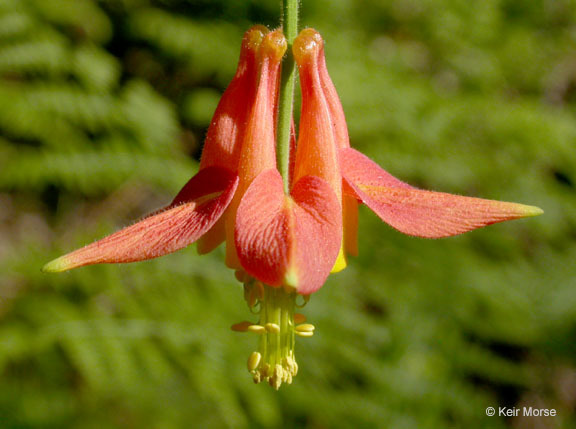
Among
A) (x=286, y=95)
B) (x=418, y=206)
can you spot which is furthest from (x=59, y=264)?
(x=418, y=206)

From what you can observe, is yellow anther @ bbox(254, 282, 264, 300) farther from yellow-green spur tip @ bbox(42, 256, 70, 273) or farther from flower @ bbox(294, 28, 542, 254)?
yellow-green spur tip @ bbox(42, 256, 70, 273)

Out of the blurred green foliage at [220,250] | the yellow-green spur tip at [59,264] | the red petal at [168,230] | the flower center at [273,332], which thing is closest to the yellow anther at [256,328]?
the flower center at [273,332]

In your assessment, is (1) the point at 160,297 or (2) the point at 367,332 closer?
(1) the point at 160,297

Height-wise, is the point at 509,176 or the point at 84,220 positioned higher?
the point at 509,176

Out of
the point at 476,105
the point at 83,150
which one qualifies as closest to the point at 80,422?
the point at 83,150

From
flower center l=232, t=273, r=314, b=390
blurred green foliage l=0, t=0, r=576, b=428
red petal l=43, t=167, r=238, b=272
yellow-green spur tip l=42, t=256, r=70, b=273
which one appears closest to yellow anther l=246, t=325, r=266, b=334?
flower center l=232, t=273, r=314, b=390

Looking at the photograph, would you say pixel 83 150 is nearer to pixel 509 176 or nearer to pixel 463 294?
pixel 463 294

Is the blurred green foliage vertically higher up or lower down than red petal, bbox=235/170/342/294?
lower down

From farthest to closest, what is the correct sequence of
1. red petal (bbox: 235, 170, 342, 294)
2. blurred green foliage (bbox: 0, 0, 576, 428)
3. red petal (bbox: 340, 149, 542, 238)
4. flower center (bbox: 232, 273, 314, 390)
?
blurred green foliage (bbox: 0, 0, 576, 428)
flower center (bbox: 232, 273, 314, 390)
red petal (bbox: 340, 149, 542, 238)
red petal (bbox: 235, 170, 342, 294)

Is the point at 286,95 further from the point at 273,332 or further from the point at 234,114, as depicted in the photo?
the point at 273,332
